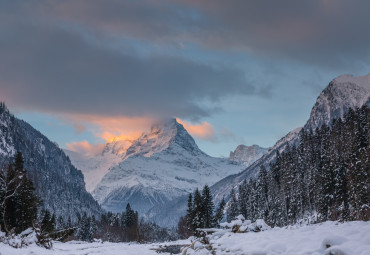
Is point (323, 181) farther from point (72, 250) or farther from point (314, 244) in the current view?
point (314, 244)

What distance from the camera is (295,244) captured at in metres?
10.2

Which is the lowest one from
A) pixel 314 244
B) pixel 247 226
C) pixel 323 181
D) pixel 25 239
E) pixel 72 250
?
pixel 72 250

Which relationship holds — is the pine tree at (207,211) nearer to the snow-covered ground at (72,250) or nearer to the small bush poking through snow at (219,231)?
the snow-covered ground at (72,250)

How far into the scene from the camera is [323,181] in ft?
202

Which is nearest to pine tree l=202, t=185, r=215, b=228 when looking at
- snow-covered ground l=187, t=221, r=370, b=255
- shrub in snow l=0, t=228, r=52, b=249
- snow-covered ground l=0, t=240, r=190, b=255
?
snow-covered ground l=0, t=240, r=190, b=255

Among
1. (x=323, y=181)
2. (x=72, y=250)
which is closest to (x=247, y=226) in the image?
(x=72, y=250)

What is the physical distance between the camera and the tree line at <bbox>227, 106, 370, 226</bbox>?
51125mm

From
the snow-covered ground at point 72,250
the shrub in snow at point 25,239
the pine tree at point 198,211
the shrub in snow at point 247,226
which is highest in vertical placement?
the pine tree at point 198,211

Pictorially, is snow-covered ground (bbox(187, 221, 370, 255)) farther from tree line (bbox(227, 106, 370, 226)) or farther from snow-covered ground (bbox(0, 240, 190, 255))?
tree line (bbox(227, 106, 370, 226))

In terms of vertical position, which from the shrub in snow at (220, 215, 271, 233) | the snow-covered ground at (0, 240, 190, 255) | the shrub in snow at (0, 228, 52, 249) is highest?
the shrub in snow at (220, 215, 271, 233)

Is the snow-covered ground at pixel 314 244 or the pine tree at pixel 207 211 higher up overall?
the pine tree at pixel 207 211

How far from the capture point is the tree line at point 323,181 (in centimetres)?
5112

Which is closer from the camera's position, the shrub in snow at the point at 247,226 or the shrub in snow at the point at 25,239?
the shrub in snow at the point at 247,226

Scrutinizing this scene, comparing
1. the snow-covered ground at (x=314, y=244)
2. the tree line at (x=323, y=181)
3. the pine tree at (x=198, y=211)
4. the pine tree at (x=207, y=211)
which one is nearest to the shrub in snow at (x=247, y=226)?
the snow-covered ground at (x=314, y=244)
